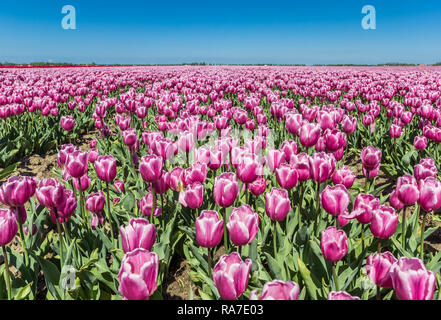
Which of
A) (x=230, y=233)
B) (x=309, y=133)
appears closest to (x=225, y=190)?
(x=230, y=233)

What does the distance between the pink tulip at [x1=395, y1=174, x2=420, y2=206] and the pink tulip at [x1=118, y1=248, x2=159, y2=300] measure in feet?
5.27

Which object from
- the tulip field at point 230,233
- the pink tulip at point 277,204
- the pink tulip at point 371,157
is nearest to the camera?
the tulip field at point 230,233

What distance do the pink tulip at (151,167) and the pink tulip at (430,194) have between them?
1.70 metres

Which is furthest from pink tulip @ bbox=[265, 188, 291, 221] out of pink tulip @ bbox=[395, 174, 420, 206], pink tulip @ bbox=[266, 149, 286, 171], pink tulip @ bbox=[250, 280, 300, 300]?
pink tulip @ bbox=[250, 280, 300, 300]

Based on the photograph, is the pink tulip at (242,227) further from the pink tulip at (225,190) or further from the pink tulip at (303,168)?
the pink tulip at (303,168)

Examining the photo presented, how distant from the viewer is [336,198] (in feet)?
6.51

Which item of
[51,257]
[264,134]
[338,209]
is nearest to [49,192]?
[51,257]

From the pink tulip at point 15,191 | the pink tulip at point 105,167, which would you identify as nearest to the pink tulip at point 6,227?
the pink tulip at point 15,191

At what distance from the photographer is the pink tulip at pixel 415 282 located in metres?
1.15

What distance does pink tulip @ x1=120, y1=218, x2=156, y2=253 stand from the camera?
1.58 meters

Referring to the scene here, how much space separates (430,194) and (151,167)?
177 cm

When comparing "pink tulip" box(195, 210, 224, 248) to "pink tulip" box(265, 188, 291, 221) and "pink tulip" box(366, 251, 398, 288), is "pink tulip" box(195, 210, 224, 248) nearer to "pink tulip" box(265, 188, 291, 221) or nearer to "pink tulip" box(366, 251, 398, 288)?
"pink tulip" box(265, 188, 291, 221)

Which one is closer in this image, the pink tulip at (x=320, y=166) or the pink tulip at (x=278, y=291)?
the pink tulip at (x=278, y=291)

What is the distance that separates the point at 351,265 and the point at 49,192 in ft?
6.66
